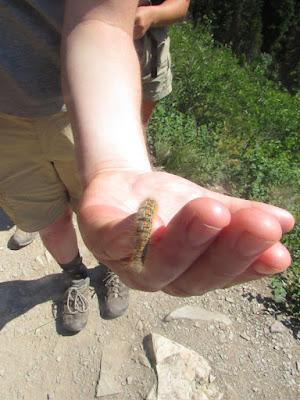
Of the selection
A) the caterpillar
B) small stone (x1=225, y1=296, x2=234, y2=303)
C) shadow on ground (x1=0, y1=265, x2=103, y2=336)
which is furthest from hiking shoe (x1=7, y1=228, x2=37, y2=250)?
the caterpillar

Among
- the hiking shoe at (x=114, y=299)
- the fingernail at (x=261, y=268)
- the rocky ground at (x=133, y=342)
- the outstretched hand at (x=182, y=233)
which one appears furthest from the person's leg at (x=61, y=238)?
the fingernail at (x=261, y=268)

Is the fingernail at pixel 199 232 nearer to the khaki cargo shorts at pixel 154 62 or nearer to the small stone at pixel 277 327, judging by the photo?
the khaki cargo shorts at pixel 154 62

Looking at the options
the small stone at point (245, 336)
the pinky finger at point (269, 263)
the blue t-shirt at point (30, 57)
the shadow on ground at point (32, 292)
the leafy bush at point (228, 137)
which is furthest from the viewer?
the leafy bush at point (228, 137)

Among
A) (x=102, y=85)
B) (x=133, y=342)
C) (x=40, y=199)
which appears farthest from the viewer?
(x=133, y=342)

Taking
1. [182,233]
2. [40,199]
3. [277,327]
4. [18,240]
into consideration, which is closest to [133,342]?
[277,327]

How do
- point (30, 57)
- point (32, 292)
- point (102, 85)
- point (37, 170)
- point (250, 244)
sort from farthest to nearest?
point (32, 292) < point (37, 170) < point (30, 57) < point (102, 85) < point (250, 244)

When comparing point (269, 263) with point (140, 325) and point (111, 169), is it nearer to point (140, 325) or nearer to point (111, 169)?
point (111, 169)
